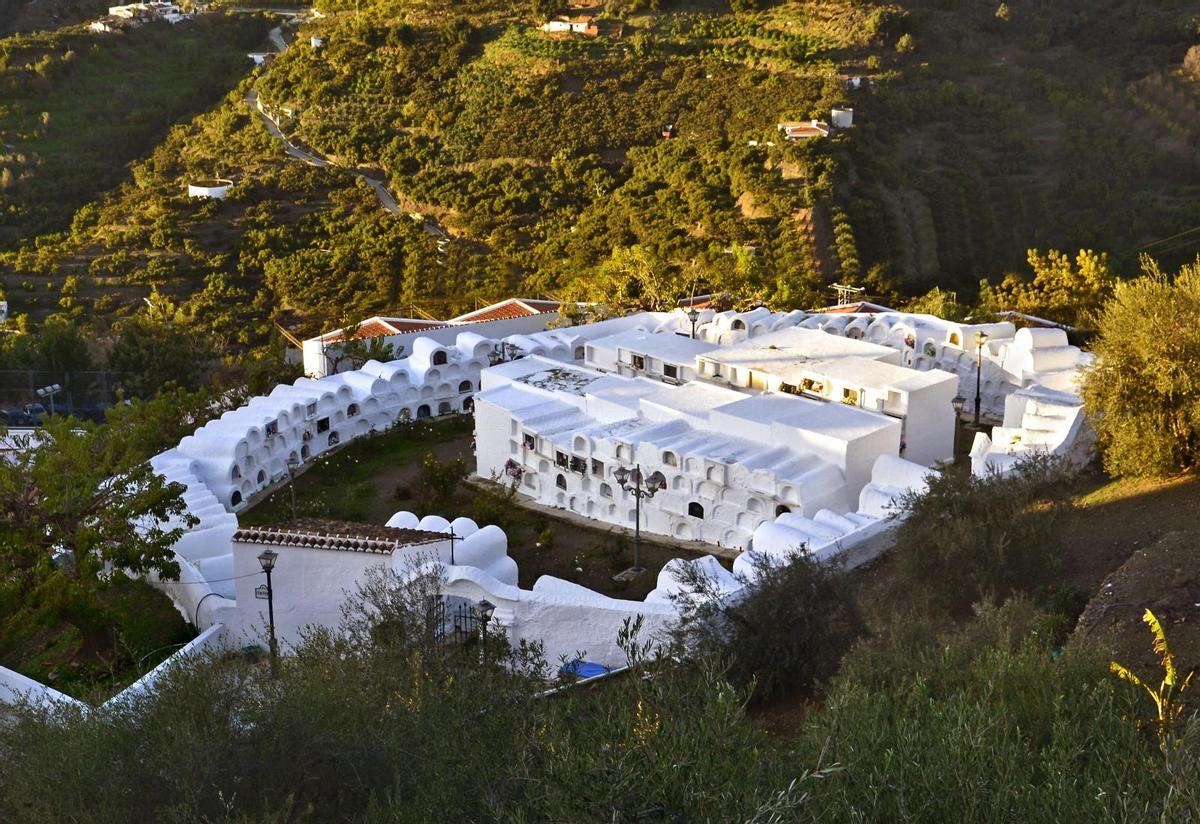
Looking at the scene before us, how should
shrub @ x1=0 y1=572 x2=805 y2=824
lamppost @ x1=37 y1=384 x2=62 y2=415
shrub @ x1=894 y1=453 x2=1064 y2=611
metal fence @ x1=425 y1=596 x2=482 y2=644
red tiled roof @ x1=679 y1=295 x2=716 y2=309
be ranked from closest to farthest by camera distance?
shrub @ x1=0 y1=572 x2=805 y2=824
shrub @ x1=894 y1=453 x2=1064 y2=611
metal fence @ x1=425 y1=596 x2=482 y2=644
lamppost @ x1=37 y1=384 x2=62 y2=415
red tiled roof @ x1=679 y1=295 x2=716 y2=309

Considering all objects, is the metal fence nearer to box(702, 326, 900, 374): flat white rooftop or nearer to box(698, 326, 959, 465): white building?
box(698, 326, 959, 465): white building

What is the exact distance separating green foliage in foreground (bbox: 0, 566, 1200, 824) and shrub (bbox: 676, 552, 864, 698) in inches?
101

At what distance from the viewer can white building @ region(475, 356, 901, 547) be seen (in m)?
20.2

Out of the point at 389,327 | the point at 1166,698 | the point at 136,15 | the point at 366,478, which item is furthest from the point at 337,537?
the point at 136,15

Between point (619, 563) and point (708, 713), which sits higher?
point (708, 713)

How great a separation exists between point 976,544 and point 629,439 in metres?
8.39

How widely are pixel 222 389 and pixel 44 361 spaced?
6.06 metres

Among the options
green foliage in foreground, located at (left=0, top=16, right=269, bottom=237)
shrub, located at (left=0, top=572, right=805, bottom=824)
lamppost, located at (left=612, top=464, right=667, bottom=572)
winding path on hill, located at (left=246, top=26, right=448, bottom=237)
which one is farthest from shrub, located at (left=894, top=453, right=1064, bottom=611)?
green foliage in foreground, located at (left=0, top=16, right=269, bottom=237)

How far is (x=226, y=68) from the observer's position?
61312 millimetres

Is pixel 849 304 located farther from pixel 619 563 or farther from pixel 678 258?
pixel 619 563

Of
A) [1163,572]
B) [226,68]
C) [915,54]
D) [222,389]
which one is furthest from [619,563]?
[226,68]

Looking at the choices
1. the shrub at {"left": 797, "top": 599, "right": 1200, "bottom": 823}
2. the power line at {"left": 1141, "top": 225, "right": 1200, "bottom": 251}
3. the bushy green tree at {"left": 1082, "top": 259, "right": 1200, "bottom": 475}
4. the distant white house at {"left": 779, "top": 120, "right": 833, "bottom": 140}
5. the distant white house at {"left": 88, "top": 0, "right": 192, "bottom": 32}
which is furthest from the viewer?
Result: the distant white house at {"left": 88, "top": 0, "right": 192, "bottom": 32}

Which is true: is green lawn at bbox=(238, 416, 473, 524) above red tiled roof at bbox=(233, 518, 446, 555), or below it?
below

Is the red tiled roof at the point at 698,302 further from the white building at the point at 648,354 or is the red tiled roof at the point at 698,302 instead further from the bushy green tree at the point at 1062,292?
the bushy green tree at the point at 1062,292
